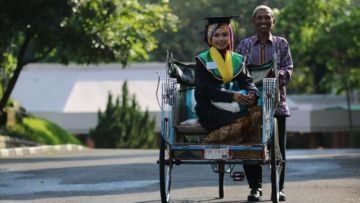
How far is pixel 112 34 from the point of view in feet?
87.5

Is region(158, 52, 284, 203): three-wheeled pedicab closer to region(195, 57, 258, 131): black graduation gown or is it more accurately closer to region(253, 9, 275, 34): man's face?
region(195, 57, 258, 131): black graduation gown

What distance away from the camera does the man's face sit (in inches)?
407

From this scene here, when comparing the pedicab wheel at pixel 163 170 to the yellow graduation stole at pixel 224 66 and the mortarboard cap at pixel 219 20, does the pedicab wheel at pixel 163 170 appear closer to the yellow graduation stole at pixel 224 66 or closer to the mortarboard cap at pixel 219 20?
the yellow graduation stole at pixel 224 66

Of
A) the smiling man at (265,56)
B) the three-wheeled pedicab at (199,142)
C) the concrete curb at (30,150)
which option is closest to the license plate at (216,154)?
the three-wheeled pedicab at (199,142)

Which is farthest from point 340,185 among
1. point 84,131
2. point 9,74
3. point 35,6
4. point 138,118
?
point 84,131

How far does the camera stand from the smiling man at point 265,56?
10.3m

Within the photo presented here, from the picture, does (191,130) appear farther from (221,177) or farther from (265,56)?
(265,56)

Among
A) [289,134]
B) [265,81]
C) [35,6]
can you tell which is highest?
[35,6]

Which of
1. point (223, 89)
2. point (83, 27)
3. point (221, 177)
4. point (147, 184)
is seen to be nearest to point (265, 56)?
point (223, 89)

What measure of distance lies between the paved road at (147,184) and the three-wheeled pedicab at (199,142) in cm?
114

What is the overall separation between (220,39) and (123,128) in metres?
32.6

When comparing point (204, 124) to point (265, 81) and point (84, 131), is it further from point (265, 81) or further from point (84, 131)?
point (84, 131)

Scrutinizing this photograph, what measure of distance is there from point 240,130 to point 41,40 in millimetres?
17048

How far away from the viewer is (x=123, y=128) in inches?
1656
